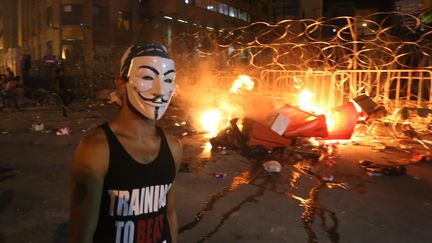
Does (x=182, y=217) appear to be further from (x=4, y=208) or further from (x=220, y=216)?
(x=4, y=208)

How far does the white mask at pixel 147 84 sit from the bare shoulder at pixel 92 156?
259 millimetres

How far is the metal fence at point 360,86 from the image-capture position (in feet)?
29.9

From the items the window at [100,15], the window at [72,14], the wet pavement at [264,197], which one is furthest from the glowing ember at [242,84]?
the window at [100,15]

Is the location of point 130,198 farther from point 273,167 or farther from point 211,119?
point 211,119

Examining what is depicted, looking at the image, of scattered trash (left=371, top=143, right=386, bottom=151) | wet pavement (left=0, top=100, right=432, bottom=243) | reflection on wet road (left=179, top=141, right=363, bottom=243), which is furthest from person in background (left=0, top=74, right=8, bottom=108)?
scattered trash (left=371, top=143, right=386, bottom=151)

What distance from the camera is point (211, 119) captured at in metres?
11.4

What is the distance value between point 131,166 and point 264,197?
12.5 ft

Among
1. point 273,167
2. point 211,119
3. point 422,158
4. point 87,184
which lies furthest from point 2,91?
point 87,184

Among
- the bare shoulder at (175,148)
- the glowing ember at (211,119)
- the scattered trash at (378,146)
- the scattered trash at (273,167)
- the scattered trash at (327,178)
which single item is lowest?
the scattered trash at (327,178)

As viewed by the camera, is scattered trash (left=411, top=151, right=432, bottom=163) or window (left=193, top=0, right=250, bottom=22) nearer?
scattered trash (left=411, top=151, right=432, bottom=163)

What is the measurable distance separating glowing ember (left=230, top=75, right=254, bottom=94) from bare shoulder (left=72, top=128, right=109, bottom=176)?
10.2 m

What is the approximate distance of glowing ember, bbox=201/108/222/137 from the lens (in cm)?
1093

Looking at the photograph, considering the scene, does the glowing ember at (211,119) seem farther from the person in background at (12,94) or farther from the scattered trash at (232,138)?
the person in background at (12,94)

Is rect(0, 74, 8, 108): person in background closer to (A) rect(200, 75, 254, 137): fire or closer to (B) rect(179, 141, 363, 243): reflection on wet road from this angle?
(A) rect(200, 75, 254, 137): fire
